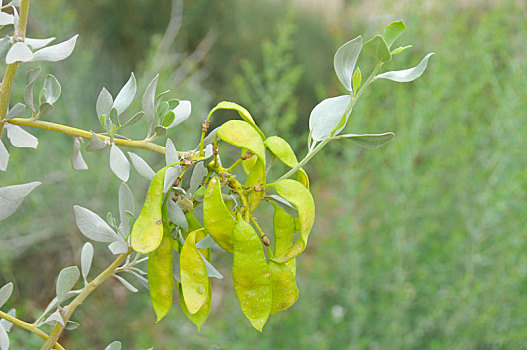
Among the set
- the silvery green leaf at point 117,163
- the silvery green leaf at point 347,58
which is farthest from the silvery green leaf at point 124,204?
the silvery green leaf at point 347,58

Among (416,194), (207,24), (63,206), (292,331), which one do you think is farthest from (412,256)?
(207,24)

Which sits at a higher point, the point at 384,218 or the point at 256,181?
the point at 256,181

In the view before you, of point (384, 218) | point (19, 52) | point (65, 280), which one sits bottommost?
point (384, 218)

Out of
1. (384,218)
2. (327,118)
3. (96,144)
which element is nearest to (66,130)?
(96,144)

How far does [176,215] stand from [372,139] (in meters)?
0.09

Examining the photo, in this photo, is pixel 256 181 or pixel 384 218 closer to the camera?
pixel 256 181

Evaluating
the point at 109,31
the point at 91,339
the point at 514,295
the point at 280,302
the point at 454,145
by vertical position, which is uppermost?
the point at 280,302

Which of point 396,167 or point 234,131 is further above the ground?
point 234,131

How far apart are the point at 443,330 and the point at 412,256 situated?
0.16 metres

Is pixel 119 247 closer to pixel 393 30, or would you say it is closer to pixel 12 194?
pixel 12 194

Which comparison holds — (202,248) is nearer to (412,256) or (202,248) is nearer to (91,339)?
(412,256)

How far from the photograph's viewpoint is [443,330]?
1067 millimetres

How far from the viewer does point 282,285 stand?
0.23m

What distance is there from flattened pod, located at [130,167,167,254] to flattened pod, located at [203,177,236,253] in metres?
0.02
